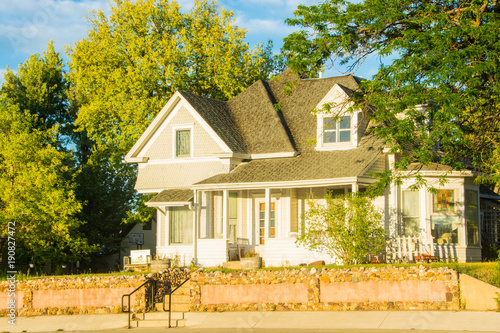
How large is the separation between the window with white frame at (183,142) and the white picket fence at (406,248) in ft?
33.9

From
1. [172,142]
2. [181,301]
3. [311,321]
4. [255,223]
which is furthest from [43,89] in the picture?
[311,321]

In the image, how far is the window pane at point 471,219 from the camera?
2462 cm

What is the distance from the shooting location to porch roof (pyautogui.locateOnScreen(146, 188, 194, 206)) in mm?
27891

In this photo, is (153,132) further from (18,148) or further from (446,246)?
(446,246)

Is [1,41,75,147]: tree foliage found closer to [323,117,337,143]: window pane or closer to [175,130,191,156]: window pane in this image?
[175,130,191,156]: window pane

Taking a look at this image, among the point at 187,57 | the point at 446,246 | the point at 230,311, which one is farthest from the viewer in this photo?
the point at 187,57

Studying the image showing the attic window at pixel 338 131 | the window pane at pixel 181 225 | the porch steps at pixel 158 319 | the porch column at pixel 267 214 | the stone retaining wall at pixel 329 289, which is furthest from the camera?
the window pane at pixel 181 225

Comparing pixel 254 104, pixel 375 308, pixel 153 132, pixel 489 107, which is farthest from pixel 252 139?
pixel 375 308

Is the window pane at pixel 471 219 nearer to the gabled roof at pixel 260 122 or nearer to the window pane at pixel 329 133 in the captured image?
the window pane at pixel 329 133

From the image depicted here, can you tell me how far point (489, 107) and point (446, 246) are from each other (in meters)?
5.59

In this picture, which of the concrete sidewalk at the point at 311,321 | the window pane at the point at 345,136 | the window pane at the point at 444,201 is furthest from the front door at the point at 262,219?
the concrete sidewalk at the point at 311,321

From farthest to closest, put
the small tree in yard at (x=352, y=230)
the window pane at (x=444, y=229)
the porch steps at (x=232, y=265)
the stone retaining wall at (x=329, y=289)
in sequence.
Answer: the porch steps at (x=232, y=265) → the window pane at (x=444, y=229) → the small tree in yard at (x=352, y=230) → the stone retaining wall at (x=329, y=289)

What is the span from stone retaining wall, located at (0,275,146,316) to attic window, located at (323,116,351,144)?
10315 millimetres

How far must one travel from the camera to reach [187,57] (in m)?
36.5
